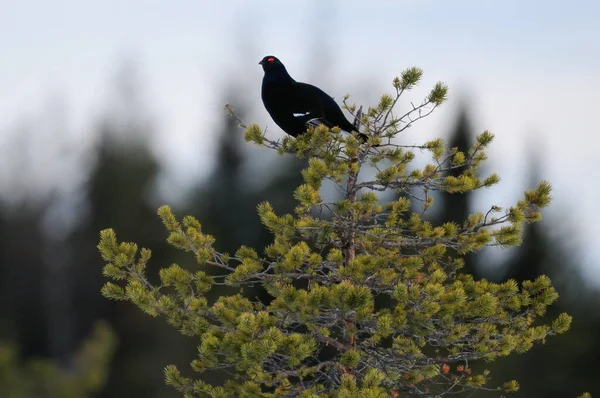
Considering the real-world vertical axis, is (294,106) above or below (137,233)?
below

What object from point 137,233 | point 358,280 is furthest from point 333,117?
point 137,233

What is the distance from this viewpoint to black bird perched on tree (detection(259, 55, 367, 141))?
28.3ft

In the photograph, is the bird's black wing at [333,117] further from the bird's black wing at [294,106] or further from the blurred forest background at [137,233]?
the blurred forest background at [137,233]

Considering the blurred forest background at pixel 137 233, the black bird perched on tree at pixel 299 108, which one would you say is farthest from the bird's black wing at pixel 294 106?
the blurred forest background at pixel 137 233

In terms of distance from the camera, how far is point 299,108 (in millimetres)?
8648

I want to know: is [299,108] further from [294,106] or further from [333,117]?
[333,117]

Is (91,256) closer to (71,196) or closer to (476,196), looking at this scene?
(71,196)

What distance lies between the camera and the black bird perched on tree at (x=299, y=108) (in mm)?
8620

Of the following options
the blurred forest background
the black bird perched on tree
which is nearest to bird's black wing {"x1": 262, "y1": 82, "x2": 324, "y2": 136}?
the black bird perched on tree

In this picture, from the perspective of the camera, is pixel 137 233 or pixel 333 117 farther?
pixel 137 233

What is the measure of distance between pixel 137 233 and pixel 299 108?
19354 mm

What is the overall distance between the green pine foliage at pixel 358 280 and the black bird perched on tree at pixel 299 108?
28 centimetres

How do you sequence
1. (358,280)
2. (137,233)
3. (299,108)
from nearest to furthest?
1. (358,280)
2. (299,108)
3. (137,233)

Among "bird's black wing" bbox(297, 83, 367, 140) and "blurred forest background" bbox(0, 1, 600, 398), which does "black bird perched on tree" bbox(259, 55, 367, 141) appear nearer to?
"bird's black wing" bbox(297, 83, 367, 140)
